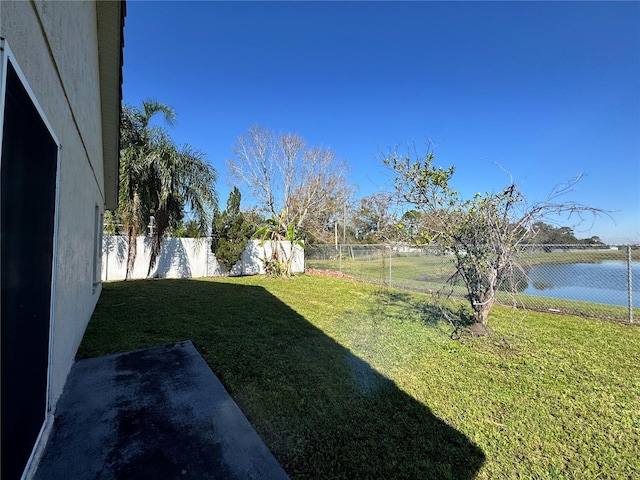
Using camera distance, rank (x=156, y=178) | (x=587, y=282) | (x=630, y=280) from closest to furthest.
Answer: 1. (x=630, y=280)
2. (x=587, y=282)
3. (x=156, y=178)

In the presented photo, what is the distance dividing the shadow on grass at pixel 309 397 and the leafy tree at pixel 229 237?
764 cm

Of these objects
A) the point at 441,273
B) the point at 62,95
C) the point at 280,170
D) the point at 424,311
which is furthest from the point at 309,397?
the point at 280,170

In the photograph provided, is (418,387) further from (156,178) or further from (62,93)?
(156,178)

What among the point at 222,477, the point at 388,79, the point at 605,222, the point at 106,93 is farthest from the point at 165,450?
the point at 388,79

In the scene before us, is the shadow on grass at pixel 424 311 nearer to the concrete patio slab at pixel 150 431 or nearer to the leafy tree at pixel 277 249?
the concrete patio slab at pixel 150 431

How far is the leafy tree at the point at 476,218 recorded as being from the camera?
4.13 m

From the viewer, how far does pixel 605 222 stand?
12.8 ft

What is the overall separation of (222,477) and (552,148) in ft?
41.8

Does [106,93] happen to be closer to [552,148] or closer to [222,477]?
[222,477]

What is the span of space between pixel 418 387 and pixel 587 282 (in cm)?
645

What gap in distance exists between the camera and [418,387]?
120 inches

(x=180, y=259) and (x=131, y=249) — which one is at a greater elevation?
(x=131, y=249)

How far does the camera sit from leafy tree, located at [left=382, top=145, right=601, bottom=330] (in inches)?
163

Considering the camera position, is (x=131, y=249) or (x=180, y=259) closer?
(x=131, y=249)
